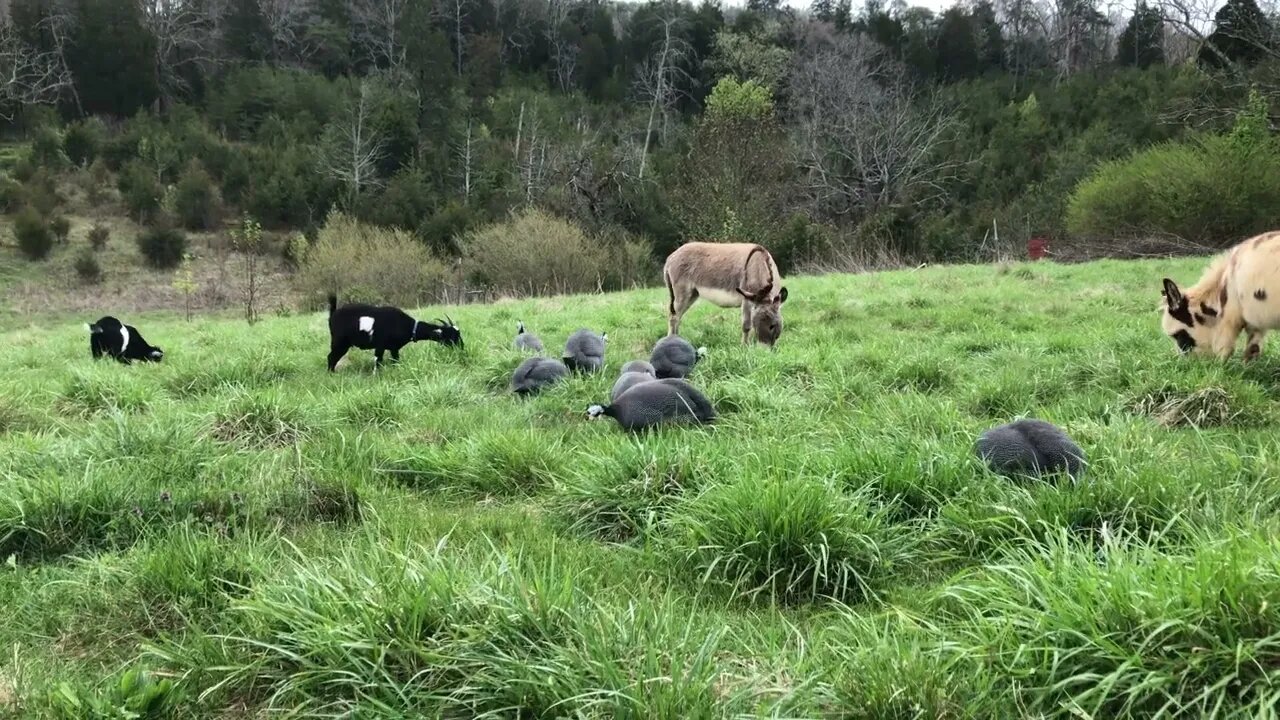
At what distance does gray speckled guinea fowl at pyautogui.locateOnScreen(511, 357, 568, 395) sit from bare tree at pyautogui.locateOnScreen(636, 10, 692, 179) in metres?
47.1

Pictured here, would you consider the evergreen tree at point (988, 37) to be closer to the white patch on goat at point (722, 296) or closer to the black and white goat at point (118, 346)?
the white patch on goat at point (722, 296)

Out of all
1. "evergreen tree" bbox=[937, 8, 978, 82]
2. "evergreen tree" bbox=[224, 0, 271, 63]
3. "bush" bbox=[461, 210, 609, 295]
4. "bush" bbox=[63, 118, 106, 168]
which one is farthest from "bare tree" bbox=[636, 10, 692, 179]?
"bush" bbox=[63, 118, 106, 168]

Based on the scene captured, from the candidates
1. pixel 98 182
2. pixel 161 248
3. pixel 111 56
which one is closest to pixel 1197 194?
pixel 161 248

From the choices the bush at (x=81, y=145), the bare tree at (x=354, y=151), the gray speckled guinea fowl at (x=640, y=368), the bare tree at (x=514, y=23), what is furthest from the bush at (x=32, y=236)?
the gray speckled guinea fowl at (x=640, y=368)

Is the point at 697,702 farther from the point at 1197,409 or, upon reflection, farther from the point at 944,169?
the point at 944,169

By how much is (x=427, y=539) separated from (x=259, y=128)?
50.1 meters

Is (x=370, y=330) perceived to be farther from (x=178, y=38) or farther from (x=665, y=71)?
(x=178, y=38)

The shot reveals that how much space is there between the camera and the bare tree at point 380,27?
171 ft

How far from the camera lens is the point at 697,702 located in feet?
6.12

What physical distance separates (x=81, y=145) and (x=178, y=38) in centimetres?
1149

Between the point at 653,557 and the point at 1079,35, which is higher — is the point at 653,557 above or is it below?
below

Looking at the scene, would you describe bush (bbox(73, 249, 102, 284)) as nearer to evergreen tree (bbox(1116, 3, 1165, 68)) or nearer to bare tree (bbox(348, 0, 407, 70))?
bare tree (bbox(348, 0, 407, 70))

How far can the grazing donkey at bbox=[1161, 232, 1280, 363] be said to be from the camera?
554cm

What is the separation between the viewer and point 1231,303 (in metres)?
5.88
